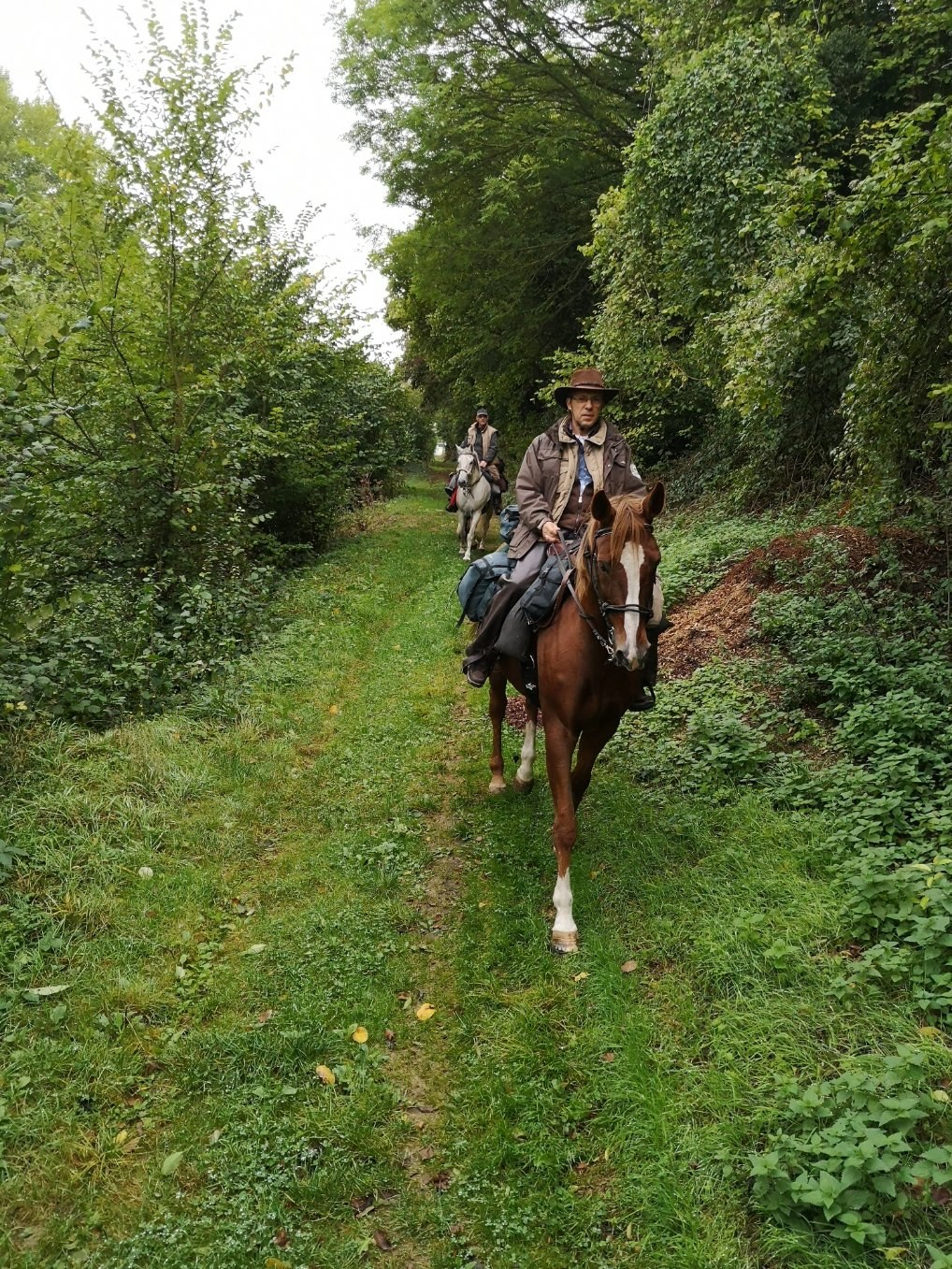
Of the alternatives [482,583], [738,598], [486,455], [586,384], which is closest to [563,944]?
[482,583]

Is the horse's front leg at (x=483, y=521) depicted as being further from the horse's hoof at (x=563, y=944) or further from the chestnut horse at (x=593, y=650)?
the horse's hoof at (x=563, y=944)

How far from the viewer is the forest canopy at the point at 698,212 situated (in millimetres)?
5215

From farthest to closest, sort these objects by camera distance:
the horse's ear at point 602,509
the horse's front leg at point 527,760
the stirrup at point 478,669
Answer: the horse's front leg at point 527,760
the stirrup at point 478,669
the horse's ear at point 602,509

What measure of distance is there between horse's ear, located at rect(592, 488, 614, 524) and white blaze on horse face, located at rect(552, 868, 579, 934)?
212 cm

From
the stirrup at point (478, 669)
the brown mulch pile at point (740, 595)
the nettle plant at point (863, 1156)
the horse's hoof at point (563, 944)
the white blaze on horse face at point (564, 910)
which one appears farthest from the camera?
the brown mulch pile at point (740, 595)

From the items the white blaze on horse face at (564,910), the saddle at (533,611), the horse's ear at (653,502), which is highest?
the horse's ear at (653,502)

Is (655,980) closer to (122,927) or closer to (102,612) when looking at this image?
(122,927)

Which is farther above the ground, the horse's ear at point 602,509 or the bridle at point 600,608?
the horse's ear at point 602,509

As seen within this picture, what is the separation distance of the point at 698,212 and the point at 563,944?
918 centimetres

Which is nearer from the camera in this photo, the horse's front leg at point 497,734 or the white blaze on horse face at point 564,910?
the white blaze on horse face at point 564,910

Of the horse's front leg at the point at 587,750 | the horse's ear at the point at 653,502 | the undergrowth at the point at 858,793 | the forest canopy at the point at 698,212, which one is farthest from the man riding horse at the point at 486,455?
the horse's ear at the point at 653,502

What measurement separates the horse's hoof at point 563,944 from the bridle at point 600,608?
1.62 m

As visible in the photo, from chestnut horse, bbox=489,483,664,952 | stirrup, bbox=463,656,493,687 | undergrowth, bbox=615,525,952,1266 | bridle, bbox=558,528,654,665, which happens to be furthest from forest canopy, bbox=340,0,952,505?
stirrup, bbox=463,656,493,687

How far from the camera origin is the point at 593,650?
442cm
